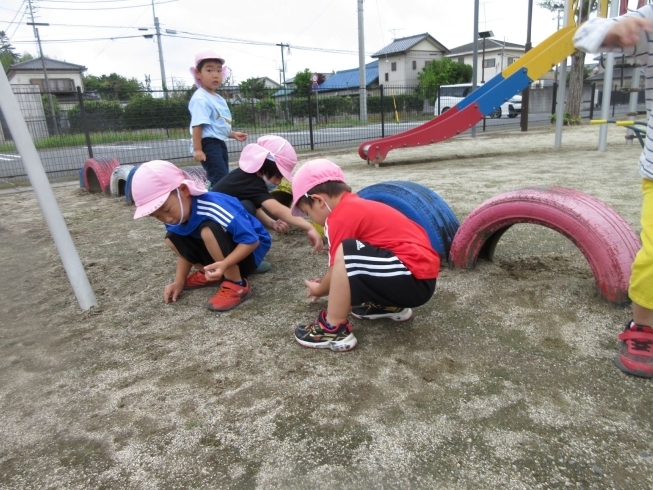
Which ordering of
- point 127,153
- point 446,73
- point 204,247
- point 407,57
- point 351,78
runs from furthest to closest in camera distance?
point 351,78 < point 407,57 < point 446,73 < point 127,153 < point 204,247

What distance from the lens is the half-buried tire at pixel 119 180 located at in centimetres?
614

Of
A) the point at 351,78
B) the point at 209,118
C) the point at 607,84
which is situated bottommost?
the point at 209,118

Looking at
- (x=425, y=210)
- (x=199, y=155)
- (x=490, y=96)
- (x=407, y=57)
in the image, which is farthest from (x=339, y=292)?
(x=407, y=57)

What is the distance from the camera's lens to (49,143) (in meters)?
11.9

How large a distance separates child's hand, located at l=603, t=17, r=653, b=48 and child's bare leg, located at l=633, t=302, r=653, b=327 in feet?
3.18

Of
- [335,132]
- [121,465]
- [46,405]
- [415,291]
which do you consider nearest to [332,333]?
[415,291]

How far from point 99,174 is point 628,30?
255 inches

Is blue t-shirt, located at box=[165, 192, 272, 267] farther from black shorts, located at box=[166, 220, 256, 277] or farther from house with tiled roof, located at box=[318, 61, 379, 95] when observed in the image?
house with tiled roof, located at box=[318, 61, 379, 95]

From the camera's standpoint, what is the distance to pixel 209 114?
3924 millimetres

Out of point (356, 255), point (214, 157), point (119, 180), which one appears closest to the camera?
point (356, 255)

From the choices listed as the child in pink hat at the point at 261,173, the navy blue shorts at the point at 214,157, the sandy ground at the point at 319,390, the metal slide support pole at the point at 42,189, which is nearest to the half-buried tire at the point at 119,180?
the navy blue shorts at the point at 214,157

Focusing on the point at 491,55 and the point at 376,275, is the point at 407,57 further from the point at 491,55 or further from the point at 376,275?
the point at 376,275

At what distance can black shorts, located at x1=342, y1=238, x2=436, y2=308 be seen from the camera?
1994mm

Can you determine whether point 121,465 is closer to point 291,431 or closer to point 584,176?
point 291,431
